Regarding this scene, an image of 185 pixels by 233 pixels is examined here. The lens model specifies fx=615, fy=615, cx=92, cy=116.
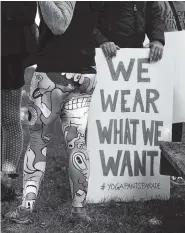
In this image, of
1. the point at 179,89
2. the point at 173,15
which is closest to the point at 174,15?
the point at 173,15

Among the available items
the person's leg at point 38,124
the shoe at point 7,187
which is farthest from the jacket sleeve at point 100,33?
the shoe at point 7,187

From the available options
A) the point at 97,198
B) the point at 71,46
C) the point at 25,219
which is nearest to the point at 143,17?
the point at 71,46

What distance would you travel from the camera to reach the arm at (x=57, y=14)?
312cm

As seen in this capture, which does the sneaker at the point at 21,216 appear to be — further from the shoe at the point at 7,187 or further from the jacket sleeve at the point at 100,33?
the jacket sleeve at the point at 100,33

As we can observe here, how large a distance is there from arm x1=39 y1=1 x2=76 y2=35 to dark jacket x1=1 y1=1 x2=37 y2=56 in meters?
0.23

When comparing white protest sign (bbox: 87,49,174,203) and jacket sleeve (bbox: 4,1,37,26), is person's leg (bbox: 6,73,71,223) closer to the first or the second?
jacket sleeve (bbox: 4,1,37,26)

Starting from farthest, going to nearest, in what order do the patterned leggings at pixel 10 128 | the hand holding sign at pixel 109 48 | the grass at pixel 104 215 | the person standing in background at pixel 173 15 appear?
1. the person standing in background at pixel 173 15
2. the hand holding sign at pixel 109 48
3. the patterned leggings at pixel 10 128
4. the grass at pixel 104 215

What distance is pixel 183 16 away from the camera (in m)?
4.51

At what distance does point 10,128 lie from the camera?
3807 mm

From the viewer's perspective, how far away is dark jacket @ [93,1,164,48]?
3.95 metres

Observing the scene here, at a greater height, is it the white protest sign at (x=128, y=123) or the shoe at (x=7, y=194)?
the white protest sign at (x=128, y=123)

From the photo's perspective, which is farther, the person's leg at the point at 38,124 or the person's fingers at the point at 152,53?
the person's fingers at the point at 152,53

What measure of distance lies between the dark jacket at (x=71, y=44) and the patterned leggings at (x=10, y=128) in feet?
1.71

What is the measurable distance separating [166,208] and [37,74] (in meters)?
1.28
